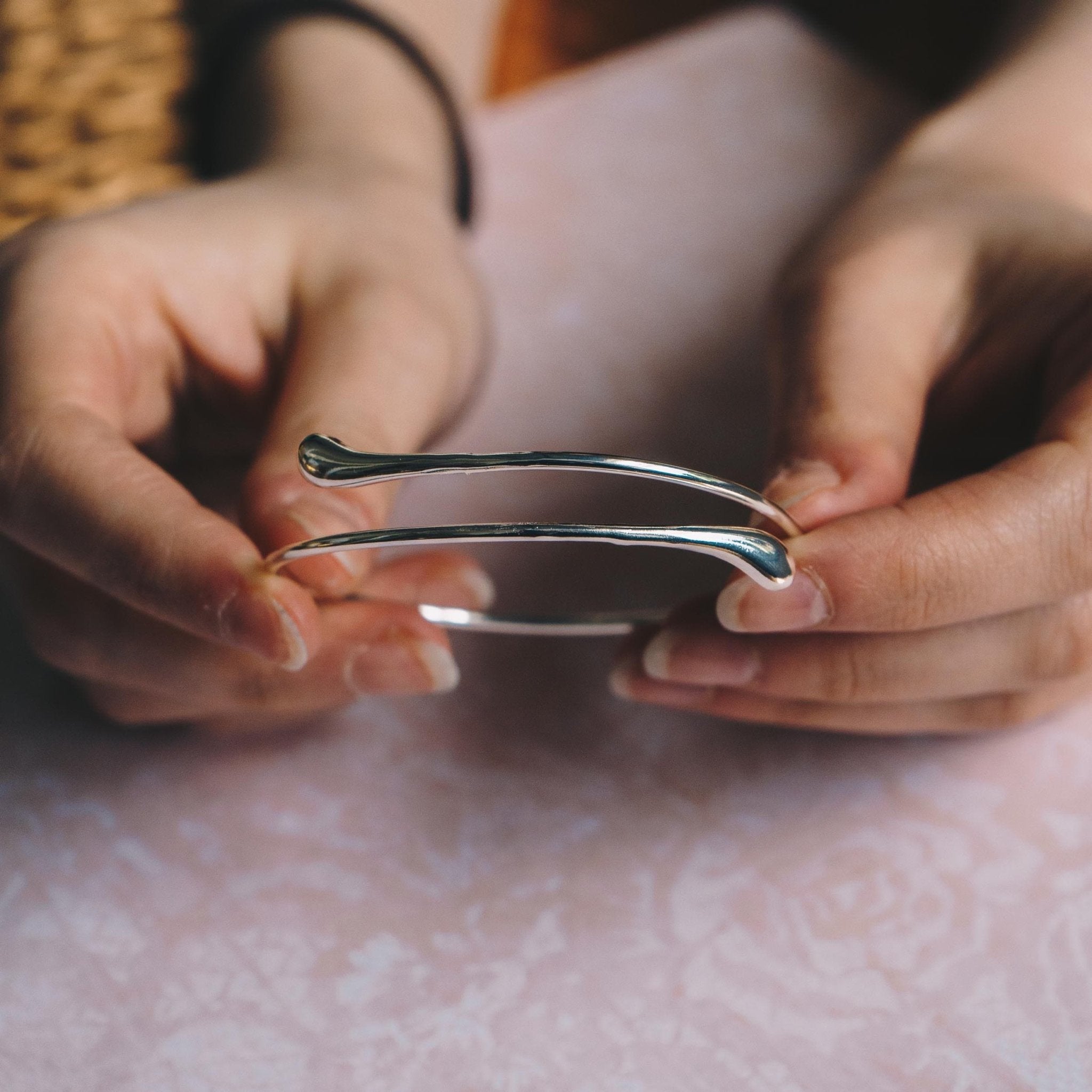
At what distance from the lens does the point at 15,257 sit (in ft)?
1.12

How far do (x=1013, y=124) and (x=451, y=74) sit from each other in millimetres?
355

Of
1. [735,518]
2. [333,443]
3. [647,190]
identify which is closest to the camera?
[333,443]

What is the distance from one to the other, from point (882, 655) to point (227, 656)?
0.20 m

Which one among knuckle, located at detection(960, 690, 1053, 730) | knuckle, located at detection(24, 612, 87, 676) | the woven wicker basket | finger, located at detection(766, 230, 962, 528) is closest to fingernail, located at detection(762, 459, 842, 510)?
finger, located at detection(766, 230, 962, 528)

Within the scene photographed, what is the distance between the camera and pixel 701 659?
310 millimetres

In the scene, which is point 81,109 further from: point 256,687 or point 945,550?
point 945,550

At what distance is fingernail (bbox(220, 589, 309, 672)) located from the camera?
269 mm

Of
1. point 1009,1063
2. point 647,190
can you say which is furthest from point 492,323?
point 1009,1063

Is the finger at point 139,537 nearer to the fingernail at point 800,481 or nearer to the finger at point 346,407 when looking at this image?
the finger at point 346,407

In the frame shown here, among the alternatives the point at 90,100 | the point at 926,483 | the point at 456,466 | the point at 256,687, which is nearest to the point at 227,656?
the point at 256,687

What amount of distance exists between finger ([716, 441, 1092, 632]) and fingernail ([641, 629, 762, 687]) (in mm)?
32

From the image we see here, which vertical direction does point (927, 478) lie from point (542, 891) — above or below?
above

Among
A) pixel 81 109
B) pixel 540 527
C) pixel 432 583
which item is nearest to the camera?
pixel 540 527

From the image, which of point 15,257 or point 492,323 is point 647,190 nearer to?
point 492,323
